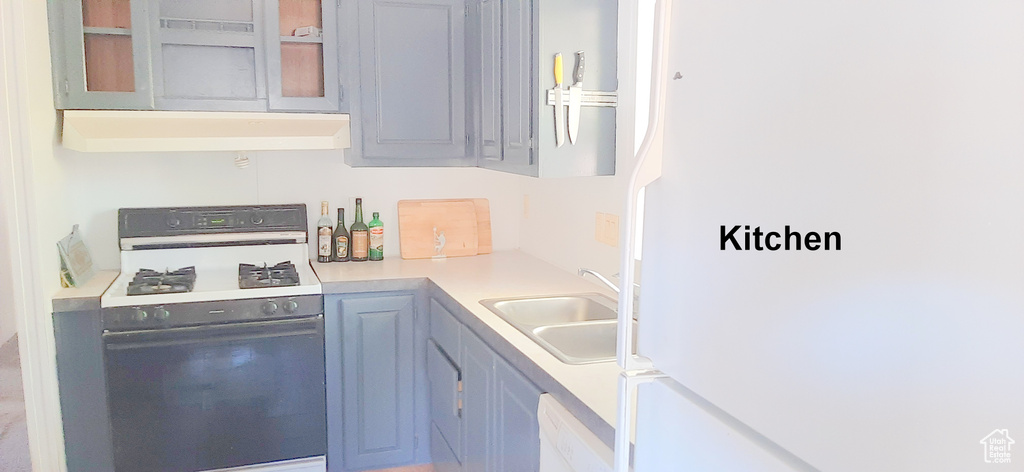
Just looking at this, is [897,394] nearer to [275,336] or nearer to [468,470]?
[468,470]

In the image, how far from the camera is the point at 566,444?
1474mm

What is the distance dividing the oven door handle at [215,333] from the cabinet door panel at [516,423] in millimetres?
964

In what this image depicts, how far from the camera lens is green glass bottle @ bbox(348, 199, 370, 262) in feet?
10.4

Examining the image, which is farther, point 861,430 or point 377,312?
point 377,312

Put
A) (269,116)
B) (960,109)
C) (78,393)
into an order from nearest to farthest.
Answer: (960,109) → (78,393) → (269,116)

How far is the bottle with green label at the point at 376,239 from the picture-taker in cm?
318

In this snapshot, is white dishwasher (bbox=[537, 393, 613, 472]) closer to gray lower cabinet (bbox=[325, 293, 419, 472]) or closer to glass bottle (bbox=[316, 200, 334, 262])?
gray lower cabinet (bbox=[325, 293, 419, 472])

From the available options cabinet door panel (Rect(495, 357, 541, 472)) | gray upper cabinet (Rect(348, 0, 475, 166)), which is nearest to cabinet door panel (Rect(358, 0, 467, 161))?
gray upper cabinet (Rect(348, 0, 475, 166))

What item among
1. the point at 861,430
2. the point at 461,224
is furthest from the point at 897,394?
the point at 461,224

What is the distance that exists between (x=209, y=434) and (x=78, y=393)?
457 mm

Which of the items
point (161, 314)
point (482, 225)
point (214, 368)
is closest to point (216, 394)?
point (214, 368)

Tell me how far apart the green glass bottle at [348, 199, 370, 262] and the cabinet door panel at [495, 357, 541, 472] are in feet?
4.37

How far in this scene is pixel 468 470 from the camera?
235 cm

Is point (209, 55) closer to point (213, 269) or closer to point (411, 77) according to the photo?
point (411, 77)
